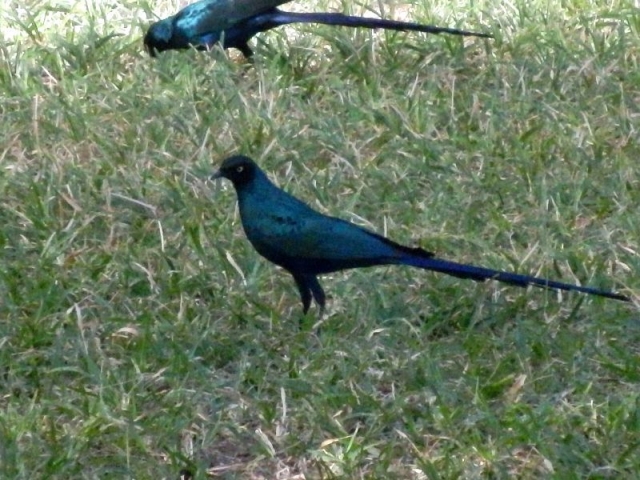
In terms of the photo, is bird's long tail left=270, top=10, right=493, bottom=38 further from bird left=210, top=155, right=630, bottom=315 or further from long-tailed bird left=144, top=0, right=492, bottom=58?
bird left=210, top=155, right=630, bottom=315

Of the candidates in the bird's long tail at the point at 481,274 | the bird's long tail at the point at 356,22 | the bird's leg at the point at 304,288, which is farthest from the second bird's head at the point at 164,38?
the bird's long tail at the point at 481,274

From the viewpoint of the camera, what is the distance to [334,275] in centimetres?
500

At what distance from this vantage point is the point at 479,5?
6.81m

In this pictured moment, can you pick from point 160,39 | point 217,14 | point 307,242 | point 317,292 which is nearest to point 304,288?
point 317,292

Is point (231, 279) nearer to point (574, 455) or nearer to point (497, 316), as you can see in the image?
point (497, 316)

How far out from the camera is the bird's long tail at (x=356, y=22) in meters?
6.36

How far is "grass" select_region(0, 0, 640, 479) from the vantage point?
12.9 ft

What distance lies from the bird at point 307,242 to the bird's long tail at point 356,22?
190 centimetres

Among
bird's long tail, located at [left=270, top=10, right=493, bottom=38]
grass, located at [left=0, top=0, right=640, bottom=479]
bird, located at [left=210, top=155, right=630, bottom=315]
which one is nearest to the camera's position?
grass, located at [left=0, top=0, right=640, bottom=479]

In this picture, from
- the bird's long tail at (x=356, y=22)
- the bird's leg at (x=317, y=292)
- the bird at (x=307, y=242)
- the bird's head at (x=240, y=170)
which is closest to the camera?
the bird at (x=307, y=242)

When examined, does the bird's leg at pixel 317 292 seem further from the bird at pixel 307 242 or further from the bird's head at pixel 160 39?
the bird's head at pixel 160 39

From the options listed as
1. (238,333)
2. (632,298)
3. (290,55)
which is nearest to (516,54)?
(290,55)

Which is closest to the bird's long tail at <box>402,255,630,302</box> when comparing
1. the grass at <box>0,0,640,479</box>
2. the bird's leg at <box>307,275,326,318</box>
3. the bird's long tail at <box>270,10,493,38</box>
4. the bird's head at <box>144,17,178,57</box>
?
the grass at <box>0,0,640,479</box>

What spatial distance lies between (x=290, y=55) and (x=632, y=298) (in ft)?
7.79
